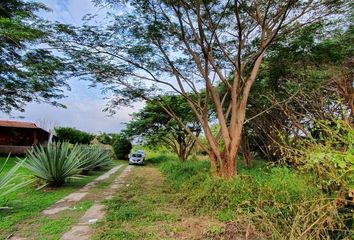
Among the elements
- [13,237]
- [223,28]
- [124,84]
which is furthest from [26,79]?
[13,237]

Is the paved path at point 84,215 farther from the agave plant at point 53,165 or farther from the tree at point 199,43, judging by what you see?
the tree at point 199,43

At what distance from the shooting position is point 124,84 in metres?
9.88

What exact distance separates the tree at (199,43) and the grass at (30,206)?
365cm

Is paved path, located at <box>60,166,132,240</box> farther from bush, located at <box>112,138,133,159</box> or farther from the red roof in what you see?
bush, located at <box>112,138,133,159</box>

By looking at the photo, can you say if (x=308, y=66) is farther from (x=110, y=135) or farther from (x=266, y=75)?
(x=110, y=135)

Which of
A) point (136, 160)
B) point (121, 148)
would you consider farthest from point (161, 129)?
point (121, 148)

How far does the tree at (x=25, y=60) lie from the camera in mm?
7922

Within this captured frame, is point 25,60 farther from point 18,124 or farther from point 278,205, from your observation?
point 18,124

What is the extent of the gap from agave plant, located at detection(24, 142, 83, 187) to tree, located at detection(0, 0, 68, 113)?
238cm

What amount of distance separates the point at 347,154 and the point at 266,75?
8477mm

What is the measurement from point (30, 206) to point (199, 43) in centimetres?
544

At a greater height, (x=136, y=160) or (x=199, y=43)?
(x=199, y=43)

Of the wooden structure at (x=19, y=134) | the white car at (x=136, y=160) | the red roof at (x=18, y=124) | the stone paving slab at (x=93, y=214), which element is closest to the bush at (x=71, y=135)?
the wooden structure at (x=19, y=134)

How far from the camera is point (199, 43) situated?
777cm
